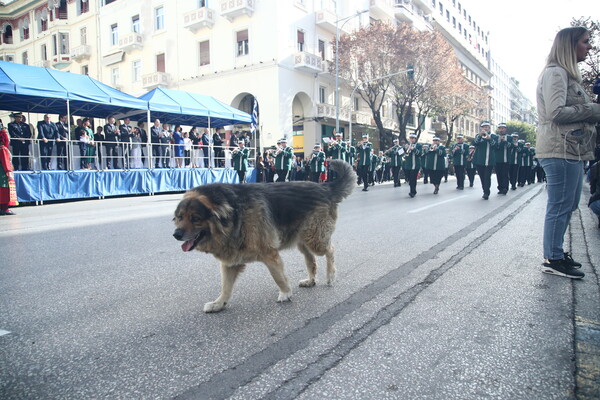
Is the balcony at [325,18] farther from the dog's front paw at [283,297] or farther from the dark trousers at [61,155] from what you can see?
the dog's front paw at [283,297]

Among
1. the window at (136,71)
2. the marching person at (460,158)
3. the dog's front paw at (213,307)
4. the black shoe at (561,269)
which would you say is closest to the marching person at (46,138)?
the dog's front paw at (213,307)

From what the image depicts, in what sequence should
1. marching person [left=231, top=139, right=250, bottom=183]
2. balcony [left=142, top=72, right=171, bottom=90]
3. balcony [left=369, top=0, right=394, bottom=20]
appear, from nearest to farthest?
1. marching person [left=231, top=139, right=250, bottom=183]
2. balcony [left=142, top=72, right=171, bottom=90]
3. balcony [left=369, top=0, right=394, bottom=20]

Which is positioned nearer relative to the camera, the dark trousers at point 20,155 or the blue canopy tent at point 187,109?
the dark trousers at point 20,155

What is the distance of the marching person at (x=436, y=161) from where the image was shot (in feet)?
54.1

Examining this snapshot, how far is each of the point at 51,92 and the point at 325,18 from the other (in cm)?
2530

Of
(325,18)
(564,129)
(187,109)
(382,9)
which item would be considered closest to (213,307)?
(564,129)

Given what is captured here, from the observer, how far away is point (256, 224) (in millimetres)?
3400

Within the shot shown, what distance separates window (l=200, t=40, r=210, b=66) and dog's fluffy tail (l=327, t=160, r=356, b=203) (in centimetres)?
3369

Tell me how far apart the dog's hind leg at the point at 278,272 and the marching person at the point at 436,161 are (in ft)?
45.5

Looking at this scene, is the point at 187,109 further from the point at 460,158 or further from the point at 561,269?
the point at 561,269

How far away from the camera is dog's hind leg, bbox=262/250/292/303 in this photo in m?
3.44

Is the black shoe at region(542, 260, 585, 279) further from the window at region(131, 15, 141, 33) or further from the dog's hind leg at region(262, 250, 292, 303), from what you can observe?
the window at region(131, 15, 141, 33)

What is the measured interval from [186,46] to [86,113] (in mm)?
19100

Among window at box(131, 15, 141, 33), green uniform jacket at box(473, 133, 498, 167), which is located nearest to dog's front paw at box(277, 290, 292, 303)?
green uniform jacket at box(473, 133, 498, 167)
